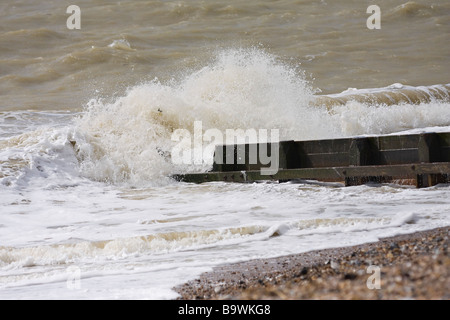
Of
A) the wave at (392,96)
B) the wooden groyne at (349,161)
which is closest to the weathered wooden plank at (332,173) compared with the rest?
the wooden groyne at (349,161)

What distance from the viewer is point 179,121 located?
13016mm

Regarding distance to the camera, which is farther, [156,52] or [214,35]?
[214,35]

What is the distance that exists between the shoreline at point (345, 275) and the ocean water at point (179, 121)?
1.10 feet

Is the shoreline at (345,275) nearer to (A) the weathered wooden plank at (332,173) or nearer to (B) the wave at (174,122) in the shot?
(A) the weathered wooden plank at (332,173)

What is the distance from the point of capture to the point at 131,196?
9742mm

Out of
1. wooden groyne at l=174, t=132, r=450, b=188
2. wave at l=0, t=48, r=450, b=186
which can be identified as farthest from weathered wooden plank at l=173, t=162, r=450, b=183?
wave at l=0, t=48, r=450, b=186

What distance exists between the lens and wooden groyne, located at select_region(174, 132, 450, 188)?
8766mm

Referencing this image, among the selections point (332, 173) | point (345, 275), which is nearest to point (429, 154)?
point (332, 173)

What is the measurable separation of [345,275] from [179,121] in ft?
29.7

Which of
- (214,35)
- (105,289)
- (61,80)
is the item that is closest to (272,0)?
(214,35)

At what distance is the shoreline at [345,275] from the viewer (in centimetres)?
364

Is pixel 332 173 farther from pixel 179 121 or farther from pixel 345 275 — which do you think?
pixel 345 275

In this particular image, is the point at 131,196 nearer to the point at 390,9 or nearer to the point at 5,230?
the point at 5,230
